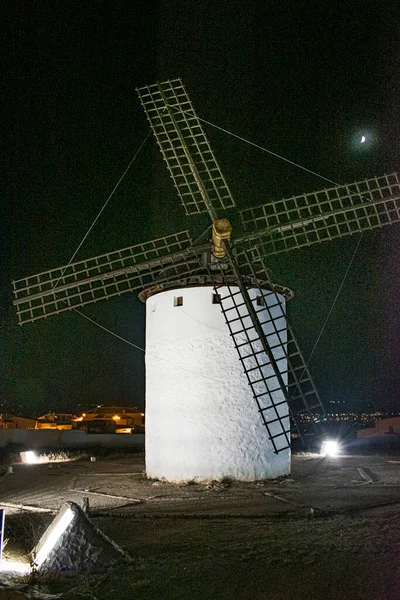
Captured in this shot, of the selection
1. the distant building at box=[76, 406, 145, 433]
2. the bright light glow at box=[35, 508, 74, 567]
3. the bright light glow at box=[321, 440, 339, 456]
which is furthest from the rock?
the distant building at box=[76, 406, 145, 433]

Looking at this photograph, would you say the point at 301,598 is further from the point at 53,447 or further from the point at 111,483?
the point at 53,447

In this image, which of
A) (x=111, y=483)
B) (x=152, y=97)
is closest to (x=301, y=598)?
(x=111, y=483)

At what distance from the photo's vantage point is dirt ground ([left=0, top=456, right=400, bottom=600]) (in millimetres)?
6676

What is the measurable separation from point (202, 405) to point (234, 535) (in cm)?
690

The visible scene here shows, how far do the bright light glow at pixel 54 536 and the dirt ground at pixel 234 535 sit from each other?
0.43m

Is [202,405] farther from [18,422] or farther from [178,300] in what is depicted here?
[18,422]

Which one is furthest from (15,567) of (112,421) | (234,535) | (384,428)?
(112,421)

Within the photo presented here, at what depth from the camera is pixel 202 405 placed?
15.9 metres

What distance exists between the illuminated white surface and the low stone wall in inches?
629

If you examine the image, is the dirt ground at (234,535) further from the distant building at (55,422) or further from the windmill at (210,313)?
the distant building at (55,422)

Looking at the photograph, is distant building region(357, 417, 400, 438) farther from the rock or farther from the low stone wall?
the rock

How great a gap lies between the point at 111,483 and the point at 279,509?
598cm

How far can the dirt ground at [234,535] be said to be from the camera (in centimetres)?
668

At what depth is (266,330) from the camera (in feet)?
54.9
